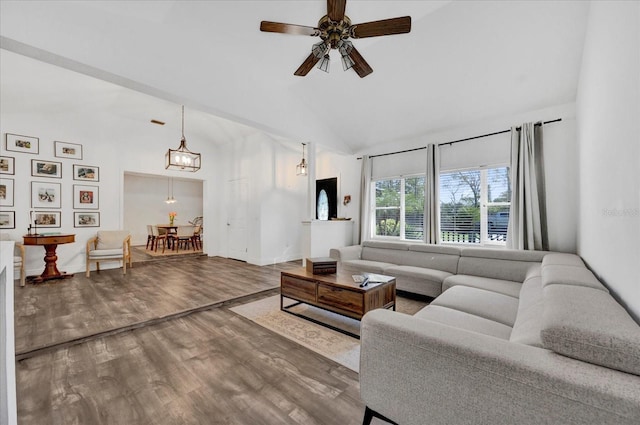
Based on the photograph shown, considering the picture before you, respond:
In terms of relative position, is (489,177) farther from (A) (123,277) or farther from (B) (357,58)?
(A) (123,277)

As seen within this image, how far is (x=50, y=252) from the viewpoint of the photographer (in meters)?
4.68

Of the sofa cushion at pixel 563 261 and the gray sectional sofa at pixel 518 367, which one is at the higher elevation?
the sofa cushion at pixel 563 261

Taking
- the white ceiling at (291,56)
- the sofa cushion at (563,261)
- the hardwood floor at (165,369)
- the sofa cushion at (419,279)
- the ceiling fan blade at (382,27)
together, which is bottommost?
the hardwood floor at (165,369)

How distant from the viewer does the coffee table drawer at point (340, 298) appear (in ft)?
8.50

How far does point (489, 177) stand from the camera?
425 centimetres

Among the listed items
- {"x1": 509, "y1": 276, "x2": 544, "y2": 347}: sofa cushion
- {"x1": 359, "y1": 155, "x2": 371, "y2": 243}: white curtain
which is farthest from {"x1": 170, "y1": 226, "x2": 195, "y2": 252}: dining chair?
{"x1": 509, "y1": 276, "x2": 544, "y2": 347}: sofa cushion

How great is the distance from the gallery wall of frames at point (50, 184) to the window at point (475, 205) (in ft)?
23.1

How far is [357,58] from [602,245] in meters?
2.58

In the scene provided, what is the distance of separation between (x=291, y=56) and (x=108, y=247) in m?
5.21

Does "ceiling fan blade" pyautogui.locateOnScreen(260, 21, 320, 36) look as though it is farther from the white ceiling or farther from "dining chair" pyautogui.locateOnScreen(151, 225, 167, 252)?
"dining chair" pyautogui.locateOnScreen(151, 225, 167, 252)

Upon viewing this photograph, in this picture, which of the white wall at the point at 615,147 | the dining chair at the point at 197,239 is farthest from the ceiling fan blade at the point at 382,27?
the dining chair at the point at 197,239

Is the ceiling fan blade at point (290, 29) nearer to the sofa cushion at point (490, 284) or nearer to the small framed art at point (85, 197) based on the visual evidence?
the sofa cushion at point (490, 284)

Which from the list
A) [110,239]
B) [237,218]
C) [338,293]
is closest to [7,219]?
[110,239]

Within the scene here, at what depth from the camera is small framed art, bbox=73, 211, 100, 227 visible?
5309 mm
